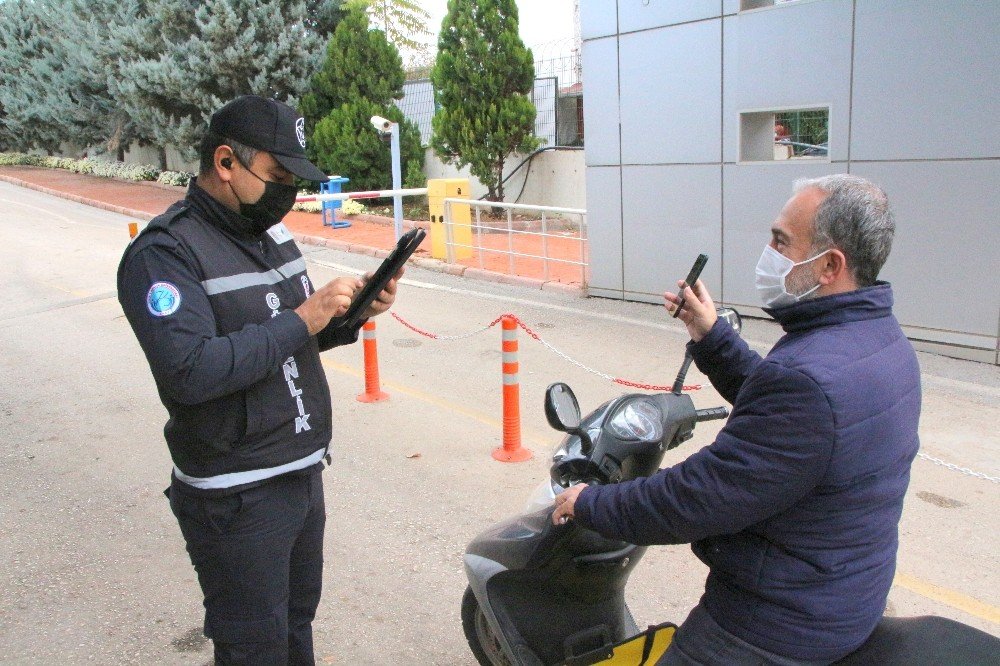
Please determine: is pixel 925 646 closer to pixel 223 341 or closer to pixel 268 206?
pixel 223 341

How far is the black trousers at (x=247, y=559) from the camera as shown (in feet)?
8.48

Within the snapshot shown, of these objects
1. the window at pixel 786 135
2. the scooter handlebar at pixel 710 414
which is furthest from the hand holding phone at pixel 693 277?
the window at pixel 786 135

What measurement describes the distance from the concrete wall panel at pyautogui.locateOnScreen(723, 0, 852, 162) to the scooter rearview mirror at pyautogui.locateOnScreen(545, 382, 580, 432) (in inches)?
276

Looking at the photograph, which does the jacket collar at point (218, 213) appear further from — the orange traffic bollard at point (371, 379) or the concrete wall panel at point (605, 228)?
the concrete wall panel at point (605, 228)

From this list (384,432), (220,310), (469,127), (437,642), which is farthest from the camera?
(469,127)

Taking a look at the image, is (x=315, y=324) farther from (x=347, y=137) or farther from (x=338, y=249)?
(x=347, y=137)

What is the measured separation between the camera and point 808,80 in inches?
340

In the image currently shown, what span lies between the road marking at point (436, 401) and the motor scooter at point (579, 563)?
3112 mm

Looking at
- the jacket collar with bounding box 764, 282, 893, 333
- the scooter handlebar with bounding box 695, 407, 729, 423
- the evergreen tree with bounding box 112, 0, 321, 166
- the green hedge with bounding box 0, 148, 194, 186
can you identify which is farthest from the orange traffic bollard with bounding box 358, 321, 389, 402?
the green hedge with bounding box 0, 148, 194, 186

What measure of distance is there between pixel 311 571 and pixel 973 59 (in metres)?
7.14

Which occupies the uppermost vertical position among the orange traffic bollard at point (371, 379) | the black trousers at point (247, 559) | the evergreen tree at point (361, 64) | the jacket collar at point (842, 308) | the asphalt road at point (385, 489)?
the evergreen tree at point (361, 64)

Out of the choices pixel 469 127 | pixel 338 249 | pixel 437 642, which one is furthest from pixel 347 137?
pixel 437 642

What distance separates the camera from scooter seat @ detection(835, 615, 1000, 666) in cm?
198

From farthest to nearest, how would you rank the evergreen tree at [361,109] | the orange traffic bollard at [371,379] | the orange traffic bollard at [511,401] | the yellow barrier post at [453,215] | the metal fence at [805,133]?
the evergreen tree at [361,109] → the yellow barrier post at [453,215] → the metal fence at [805,133] → the orange traffic bollard at [371,379] → the orange traffic bollard at [511,401]
